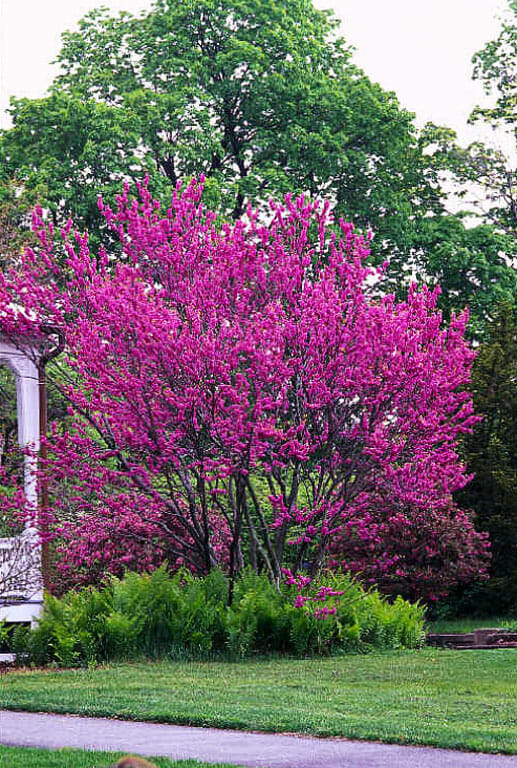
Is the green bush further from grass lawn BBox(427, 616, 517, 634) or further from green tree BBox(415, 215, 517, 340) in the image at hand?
green tree BBox(415, 215, 517, 340)

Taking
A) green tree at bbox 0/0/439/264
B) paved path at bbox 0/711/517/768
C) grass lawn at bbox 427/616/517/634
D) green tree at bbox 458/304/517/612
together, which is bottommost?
paved path at bbox 0/711/517/768

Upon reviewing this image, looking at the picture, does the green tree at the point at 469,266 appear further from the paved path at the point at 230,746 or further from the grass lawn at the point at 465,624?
the paved path at the point at 230,746

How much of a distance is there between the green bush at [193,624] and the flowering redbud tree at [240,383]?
0.62 m

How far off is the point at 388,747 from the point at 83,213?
19.3 m

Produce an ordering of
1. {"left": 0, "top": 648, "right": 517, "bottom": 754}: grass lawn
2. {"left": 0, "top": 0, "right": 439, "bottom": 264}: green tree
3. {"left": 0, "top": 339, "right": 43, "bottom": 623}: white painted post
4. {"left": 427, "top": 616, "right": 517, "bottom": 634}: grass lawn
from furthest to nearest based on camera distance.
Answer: {"left": 0, "top": 0, "right": 439, "bottom": 264}: green tree
{"left": 427, "top": 616, "right": 517, "bottom": 634}: grass lawn
{"left": 0, "top": 339, "right": 43, "bottom": 623}: white painted post
{"left": 0, "top": 648, "right": 517, "bottom": 754}: grass lawn

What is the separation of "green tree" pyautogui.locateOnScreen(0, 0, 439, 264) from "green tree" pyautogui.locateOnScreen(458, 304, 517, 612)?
26.2 ft

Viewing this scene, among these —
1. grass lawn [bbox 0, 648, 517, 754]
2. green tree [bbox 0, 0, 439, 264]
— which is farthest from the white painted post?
green tree [bbox 0, 0, 439, 264]

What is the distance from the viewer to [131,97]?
82.0ft

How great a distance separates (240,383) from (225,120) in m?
15.8

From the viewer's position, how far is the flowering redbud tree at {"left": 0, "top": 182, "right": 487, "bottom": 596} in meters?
12.3

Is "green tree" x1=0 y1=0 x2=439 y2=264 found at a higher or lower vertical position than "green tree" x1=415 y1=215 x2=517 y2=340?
higher

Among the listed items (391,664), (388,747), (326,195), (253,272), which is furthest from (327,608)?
(326,195)

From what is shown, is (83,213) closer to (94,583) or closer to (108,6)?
(108,6)

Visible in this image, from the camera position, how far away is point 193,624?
12.1 metres
